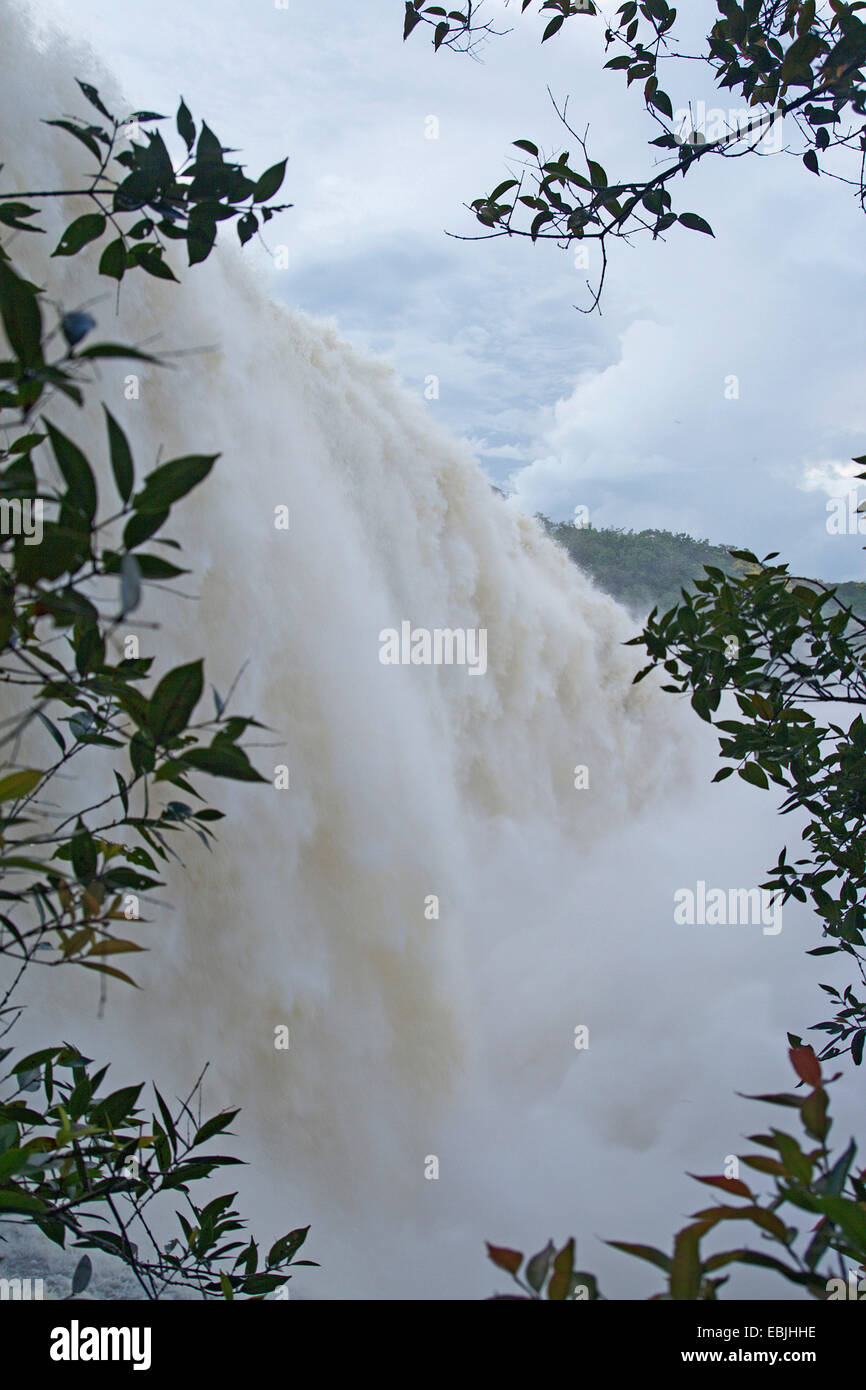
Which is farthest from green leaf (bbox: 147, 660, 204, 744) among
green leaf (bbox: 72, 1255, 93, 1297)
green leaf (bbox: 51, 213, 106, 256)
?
green leaf (bbox: 72, 1255, 93, 1297)

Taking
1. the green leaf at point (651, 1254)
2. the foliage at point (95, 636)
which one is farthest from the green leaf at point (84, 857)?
the green leaf at point (651, 1254)

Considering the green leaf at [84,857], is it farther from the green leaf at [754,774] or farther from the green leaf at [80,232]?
the green leaf at [754,774]

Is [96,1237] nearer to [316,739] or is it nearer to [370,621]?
[316,739]

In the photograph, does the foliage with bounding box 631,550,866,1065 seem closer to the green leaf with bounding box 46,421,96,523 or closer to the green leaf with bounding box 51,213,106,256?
the green leaf with bounding box 51,213,106,256

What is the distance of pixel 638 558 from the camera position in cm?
1669

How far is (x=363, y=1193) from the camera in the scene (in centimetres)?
491

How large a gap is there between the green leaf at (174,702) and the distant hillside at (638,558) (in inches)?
570

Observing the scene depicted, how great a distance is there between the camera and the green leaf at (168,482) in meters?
0.47

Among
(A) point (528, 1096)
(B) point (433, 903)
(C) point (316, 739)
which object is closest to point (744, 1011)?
(A) point (528, 1096)

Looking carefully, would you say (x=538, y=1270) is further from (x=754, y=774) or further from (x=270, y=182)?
(x=754, y=774)

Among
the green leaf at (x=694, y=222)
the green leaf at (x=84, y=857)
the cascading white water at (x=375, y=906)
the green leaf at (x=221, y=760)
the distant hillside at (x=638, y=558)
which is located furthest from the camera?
the distant hillside at (x=638, y=558)

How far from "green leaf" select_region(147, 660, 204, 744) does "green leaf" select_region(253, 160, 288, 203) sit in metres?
0.56
